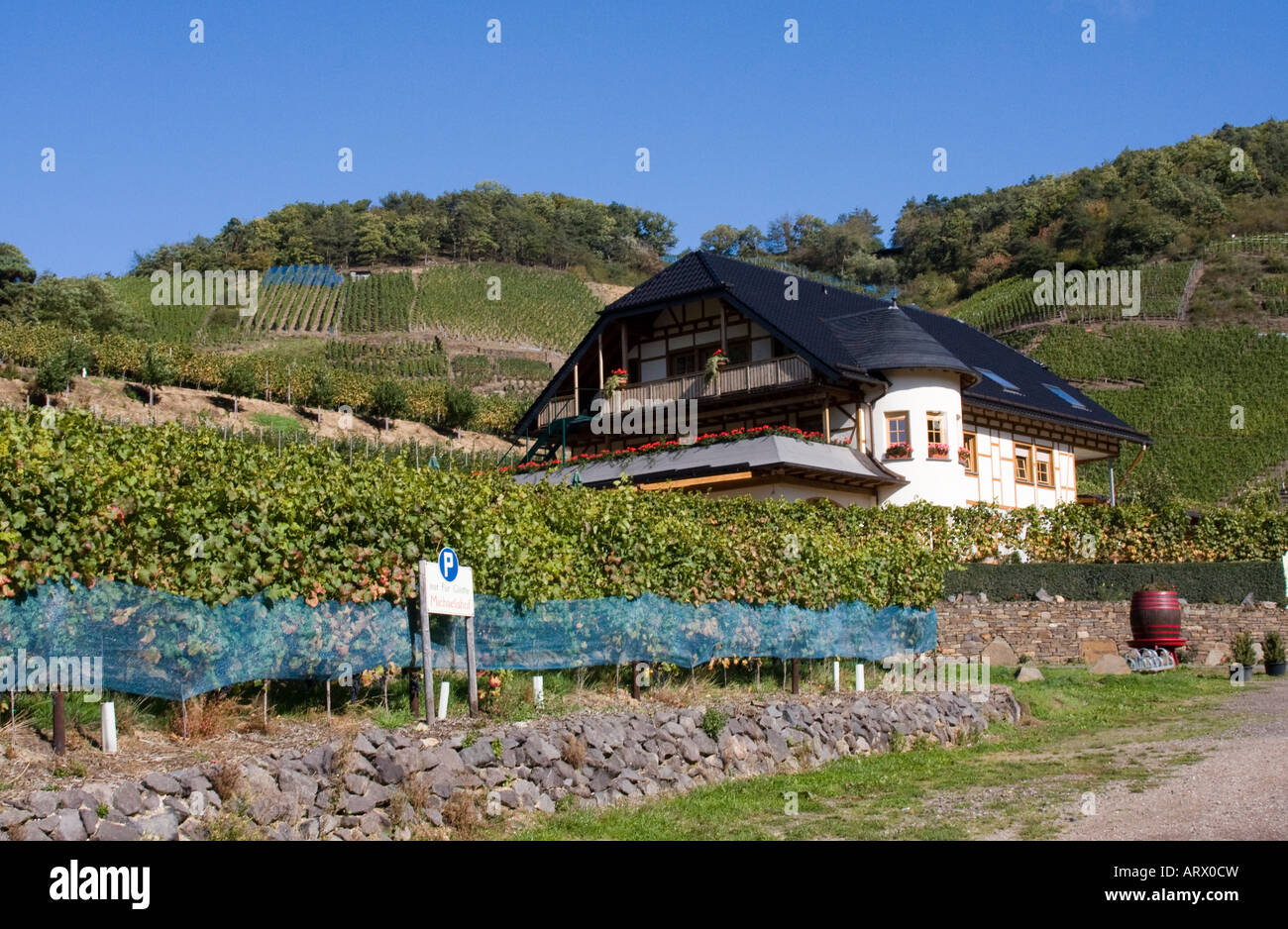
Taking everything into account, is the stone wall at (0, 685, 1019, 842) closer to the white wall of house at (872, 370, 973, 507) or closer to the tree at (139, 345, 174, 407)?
the white wall of house at (872, 370, 973, 507)

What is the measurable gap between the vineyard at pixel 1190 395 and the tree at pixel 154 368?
36.0 m

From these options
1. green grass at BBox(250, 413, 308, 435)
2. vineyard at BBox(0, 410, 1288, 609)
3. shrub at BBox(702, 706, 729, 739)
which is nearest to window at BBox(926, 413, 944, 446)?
vineyard at BBox(0, 410, 1288, 609)

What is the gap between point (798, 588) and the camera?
19.8 meters

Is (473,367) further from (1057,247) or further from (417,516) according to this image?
(417,516)

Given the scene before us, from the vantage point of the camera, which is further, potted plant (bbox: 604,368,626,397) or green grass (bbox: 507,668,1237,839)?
potted plant (bbox: 604,368,626,397)

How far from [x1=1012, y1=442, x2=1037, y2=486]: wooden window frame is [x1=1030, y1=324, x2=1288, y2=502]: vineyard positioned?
14390 millimetres

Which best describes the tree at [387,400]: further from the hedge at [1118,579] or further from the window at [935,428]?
the hedge at [1118,579]

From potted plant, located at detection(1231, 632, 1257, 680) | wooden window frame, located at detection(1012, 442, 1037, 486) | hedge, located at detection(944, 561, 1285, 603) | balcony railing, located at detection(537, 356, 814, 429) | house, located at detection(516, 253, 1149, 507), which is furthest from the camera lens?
wooden window frame, located at detection(1012, 442, 1037, 486)

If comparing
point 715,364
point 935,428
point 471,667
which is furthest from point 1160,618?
point 471,667

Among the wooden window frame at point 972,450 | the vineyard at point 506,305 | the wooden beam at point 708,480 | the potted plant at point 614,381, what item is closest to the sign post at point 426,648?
the wooden beam at point 708,480

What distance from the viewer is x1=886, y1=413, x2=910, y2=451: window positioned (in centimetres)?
3450

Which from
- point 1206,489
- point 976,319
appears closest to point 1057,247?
point 976,319

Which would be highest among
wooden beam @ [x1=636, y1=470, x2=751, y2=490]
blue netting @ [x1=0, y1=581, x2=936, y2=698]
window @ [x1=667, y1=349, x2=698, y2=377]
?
window @ [x1=667, y1=349, x2=698, y2=377]
